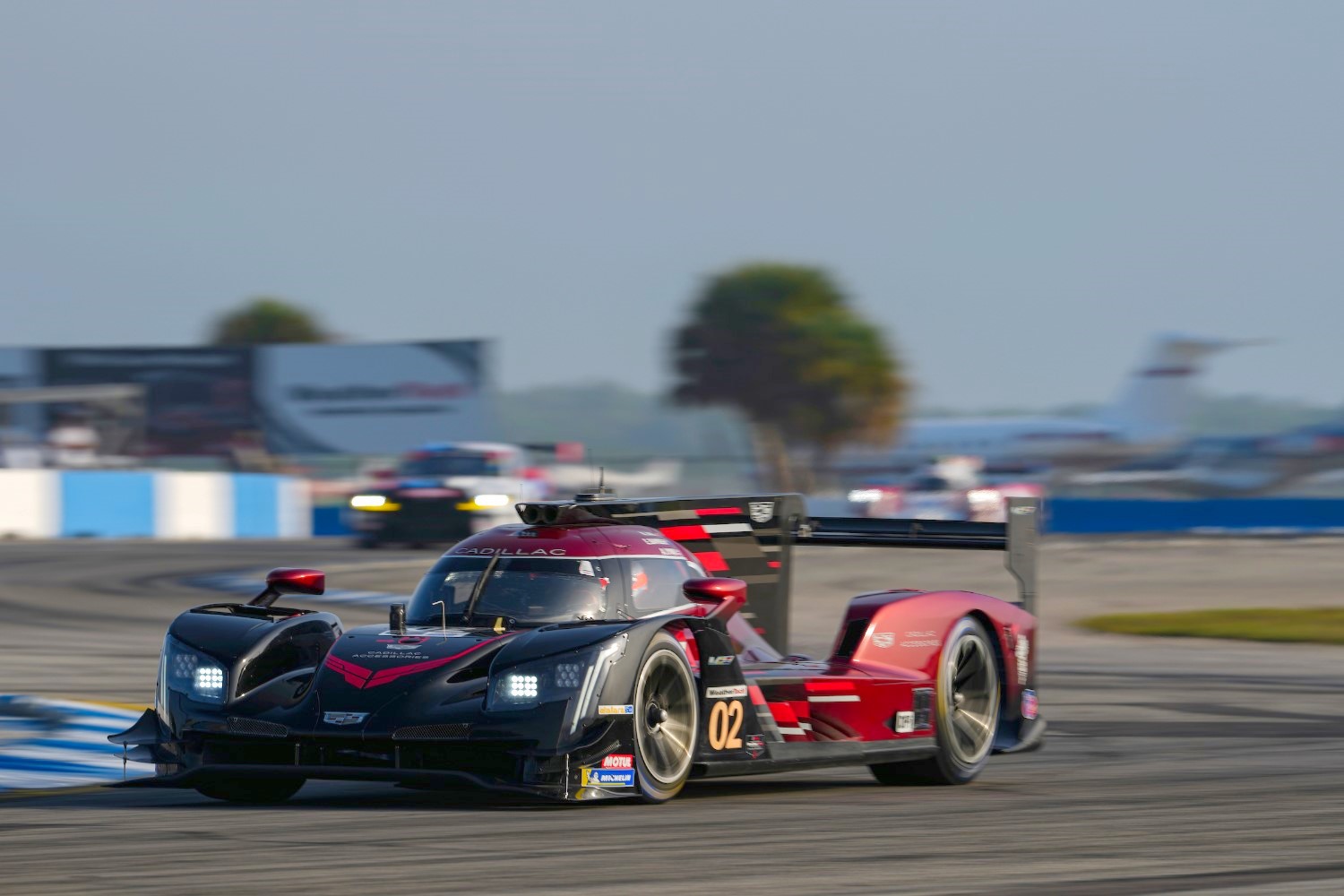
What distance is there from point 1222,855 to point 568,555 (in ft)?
9.75

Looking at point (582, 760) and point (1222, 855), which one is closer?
point (1222, 855)

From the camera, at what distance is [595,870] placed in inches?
217

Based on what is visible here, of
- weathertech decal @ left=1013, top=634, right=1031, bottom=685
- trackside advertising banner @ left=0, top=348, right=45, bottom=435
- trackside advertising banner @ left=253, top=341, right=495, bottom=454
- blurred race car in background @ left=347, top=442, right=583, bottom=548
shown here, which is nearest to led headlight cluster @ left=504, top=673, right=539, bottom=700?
weathertech decal @ left=1013, top=634, right=1031, bottom=685

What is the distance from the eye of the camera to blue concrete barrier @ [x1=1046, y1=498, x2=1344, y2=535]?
40.8m

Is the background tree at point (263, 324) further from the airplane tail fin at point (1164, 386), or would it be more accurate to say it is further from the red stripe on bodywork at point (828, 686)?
the red stripe on bodywork at point (828, 686)

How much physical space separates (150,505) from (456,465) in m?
13.7

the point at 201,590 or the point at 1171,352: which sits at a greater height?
the point at 1171,352

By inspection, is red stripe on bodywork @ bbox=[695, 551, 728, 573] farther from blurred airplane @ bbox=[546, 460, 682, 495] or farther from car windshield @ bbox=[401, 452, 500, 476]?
blurred airplane @ bbox=[546, 460, 682, 495]

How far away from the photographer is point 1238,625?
2167cm

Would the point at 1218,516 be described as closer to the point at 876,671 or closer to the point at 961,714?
the point at 961,714

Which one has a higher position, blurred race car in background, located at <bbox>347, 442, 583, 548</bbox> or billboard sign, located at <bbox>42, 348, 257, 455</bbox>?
billboard sign, located at <bbox>42, 348, 257, 455</bbox>

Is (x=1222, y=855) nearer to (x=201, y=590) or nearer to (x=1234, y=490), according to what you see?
(x=201, y=590)

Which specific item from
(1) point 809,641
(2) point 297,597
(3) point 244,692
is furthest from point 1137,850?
(2) point 297,597

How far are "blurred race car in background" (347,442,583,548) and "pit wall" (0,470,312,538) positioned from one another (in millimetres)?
10192
